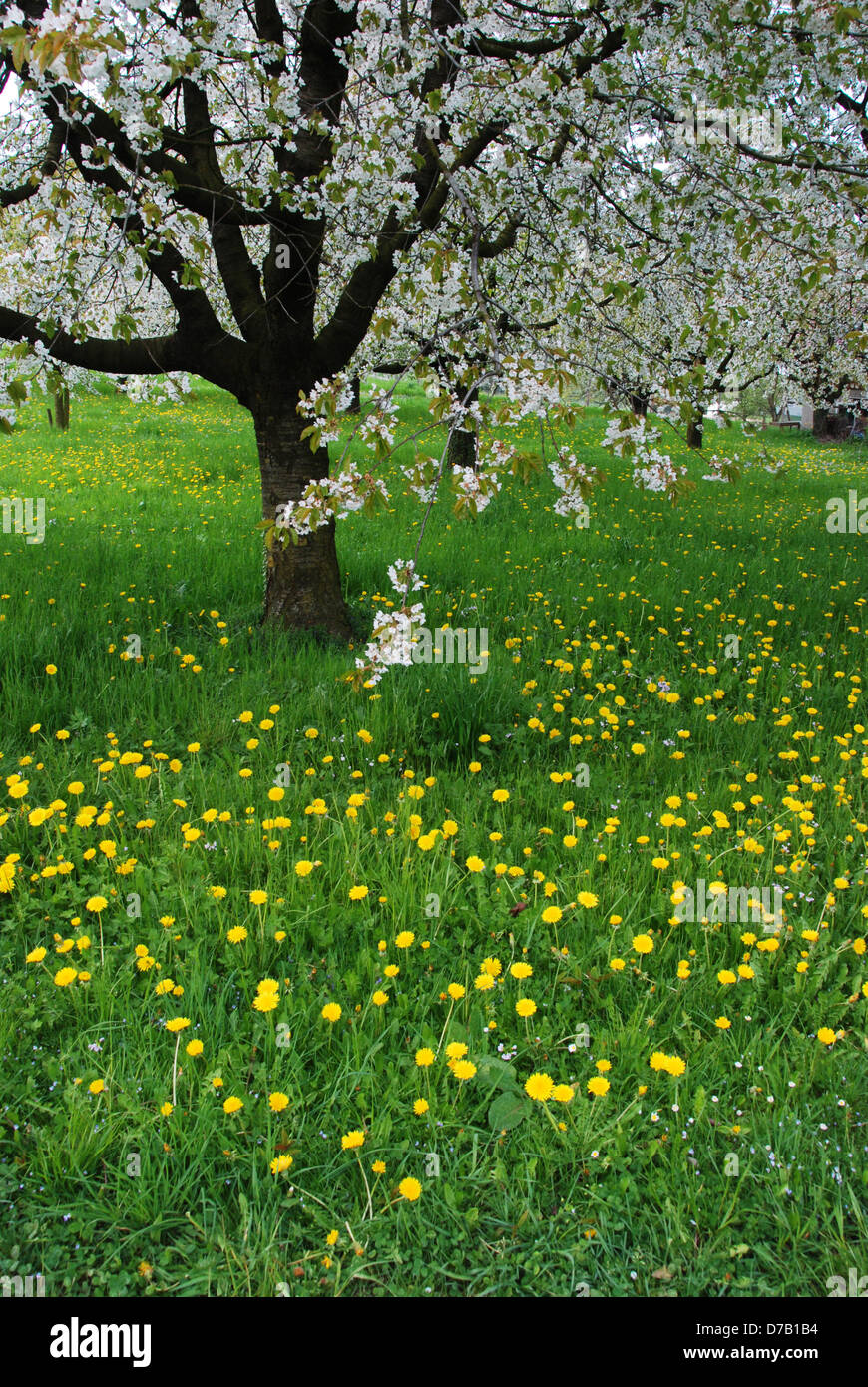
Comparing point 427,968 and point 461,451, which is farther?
point 461,451

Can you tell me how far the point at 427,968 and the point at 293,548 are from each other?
379cm

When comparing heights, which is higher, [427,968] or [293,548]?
[293,548]

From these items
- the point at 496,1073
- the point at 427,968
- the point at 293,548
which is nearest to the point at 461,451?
the point at 293,548

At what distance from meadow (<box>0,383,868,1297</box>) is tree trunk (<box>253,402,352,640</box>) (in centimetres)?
27

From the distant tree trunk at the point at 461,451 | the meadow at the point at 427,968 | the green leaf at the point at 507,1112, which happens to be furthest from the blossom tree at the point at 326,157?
the distant tree trunk at the point at 461,451

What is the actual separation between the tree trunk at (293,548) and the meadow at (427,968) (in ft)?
0.90

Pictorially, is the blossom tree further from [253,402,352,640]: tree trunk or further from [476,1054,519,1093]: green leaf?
[476,1054,519,1093]: green leaf

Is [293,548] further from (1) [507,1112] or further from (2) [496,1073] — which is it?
(1) [507,1112]

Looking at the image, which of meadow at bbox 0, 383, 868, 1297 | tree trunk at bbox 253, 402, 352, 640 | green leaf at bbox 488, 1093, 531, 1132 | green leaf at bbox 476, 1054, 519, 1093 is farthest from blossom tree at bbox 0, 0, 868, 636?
green leaf at bbox 488, 1093, 531, 1132

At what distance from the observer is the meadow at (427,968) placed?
196cm

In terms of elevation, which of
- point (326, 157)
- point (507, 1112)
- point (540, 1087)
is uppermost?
point (326, 157)

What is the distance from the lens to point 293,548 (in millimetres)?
5816

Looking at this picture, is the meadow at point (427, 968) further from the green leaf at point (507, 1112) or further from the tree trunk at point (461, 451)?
the tree trunk at point (461, 451)

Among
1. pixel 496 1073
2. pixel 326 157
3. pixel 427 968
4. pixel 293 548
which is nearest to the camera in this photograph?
pixel 496 1073
